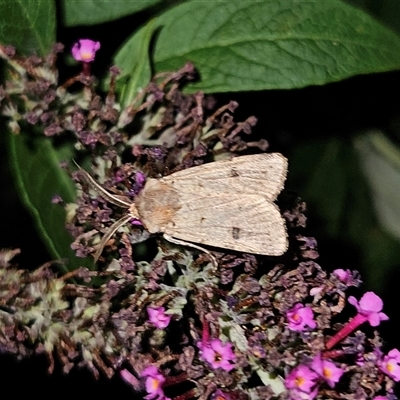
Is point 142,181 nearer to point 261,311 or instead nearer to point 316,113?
point 261,311

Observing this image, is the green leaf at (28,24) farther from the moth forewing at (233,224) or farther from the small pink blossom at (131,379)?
the small pink blossom at (131,379)

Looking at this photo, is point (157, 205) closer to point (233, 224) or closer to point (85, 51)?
point (233, 224)

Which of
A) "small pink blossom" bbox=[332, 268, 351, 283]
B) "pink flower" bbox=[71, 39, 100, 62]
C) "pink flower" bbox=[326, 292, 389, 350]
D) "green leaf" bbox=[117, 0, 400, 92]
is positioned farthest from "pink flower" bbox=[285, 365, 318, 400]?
"pink flower" bbox=[71, 39, 100, 62]

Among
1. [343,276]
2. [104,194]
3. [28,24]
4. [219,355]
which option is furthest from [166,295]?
[28,24]

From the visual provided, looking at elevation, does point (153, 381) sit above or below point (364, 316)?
below

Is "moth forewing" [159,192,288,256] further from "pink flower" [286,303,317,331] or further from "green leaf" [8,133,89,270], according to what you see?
"green leaf" [8,133,89,270]

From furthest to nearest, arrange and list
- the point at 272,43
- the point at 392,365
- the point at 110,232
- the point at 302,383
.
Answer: the point at 272,43 → the point at 110,232 → the point at 392,365 → the point at 302,383
